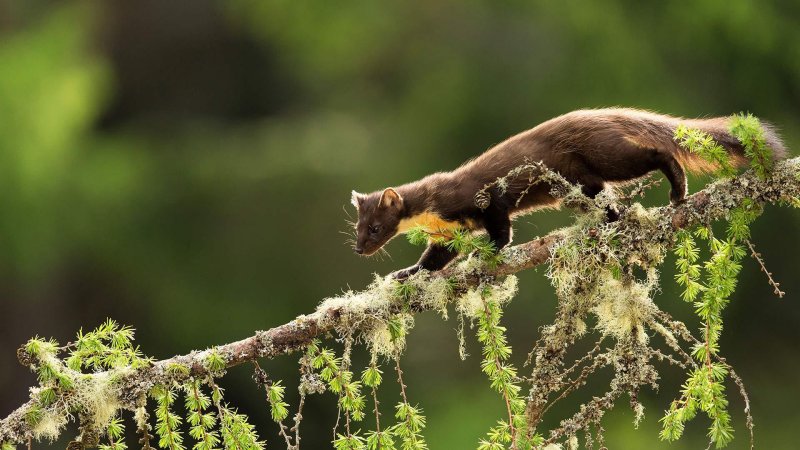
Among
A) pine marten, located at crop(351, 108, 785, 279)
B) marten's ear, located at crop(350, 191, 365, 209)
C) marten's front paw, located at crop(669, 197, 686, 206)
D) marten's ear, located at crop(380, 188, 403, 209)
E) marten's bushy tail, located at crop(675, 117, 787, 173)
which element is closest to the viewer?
marten's bushy tail, located at crop(675, 117, 787, 173)

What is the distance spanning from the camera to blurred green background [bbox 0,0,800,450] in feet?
38.6

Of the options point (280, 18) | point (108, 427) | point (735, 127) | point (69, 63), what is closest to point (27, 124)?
point (69, 63)

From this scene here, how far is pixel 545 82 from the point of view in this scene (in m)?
12.3

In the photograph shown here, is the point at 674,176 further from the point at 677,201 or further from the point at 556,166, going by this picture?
the point at 556,166

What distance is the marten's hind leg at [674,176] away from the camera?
4301 mm

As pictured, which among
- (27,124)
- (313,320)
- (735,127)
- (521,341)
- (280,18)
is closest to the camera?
(735,127)

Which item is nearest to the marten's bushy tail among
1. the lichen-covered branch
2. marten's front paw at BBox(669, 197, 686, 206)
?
marten's front paw at BBox(669, 197, 686, 206)

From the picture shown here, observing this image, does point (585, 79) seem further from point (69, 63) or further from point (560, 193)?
point (560, 193)

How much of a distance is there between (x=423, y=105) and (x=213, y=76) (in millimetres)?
4096

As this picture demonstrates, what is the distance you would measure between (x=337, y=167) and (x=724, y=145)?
28.5ft

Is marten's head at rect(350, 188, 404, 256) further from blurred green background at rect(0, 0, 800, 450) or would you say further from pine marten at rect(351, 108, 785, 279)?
blurred green background at rect(0, 0, 800, 450)

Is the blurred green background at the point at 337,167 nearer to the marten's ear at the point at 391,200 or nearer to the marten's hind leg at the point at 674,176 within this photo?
the marten's ear at the point at 391,200

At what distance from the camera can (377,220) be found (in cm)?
522

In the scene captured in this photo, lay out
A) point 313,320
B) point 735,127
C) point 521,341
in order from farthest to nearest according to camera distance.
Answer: point 521,341 → point 313,320 → point 735,127
